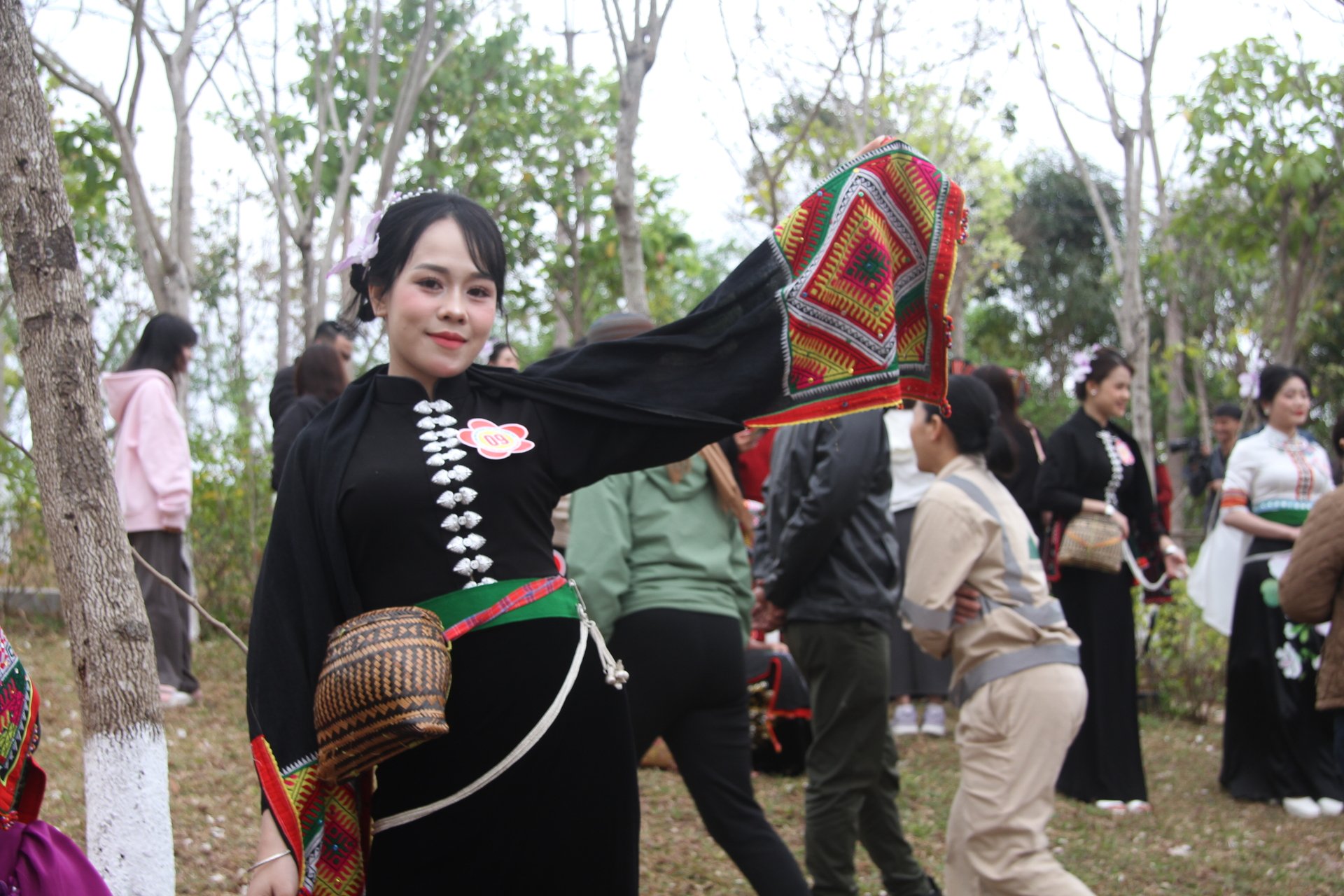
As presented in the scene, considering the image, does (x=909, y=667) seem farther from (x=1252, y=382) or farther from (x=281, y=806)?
(x=281, y=806)

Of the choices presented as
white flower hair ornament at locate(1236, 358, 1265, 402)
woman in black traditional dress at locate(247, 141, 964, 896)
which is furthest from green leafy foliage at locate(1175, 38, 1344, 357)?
woman in black traditional dress at locate(247, 141, 964, 896)

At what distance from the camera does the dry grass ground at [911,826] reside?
14.6ft

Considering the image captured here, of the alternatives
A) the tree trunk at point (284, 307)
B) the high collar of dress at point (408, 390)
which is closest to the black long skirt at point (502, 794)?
the high collar of dress at point (408, 390)

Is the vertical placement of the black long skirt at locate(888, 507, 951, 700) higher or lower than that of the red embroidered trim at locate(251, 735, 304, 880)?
lower

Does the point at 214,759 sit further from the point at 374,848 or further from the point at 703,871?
the point at 374,848

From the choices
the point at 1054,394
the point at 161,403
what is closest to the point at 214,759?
the point at 161,403

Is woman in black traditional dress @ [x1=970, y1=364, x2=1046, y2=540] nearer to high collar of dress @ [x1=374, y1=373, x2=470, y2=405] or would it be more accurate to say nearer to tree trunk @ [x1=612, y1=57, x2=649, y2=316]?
tree trunk @ [x1=612, y1=57, x2=649, y2=316]

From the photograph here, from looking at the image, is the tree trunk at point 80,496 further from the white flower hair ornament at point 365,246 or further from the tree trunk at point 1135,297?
the tree trunk at point 1135,297

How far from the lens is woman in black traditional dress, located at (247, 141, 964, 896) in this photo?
83.0 inches

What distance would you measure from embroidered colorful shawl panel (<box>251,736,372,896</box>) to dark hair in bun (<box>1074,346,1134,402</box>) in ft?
14.6

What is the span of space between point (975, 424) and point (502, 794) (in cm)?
215

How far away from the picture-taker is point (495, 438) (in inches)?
88.1

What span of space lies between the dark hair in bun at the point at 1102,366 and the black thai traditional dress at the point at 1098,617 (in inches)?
5.0

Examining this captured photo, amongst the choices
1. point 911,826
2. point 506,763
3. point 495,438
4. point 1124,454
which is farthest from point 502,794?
point 1124,454
